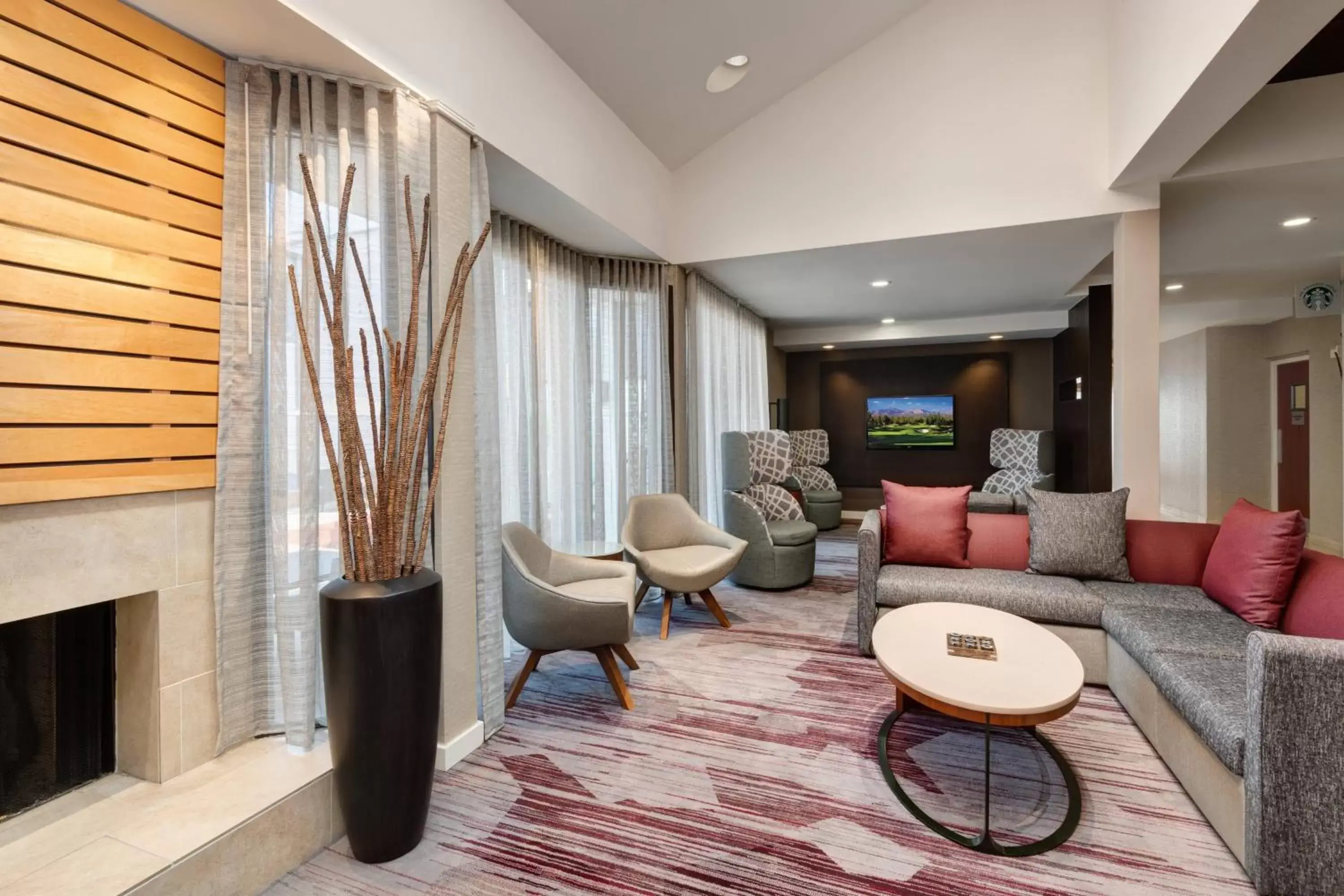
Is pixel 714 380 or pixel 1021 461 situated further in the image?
pixel 1021 461

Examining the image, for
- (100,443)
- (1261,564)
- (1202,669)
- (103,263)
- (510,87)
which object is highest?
(510,87)

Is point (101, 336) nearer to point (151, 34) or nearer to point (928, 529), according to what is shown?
point (151, 34)

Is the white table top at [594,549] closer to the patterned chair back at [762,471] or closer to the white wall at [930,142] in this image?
the patterned chair back at [762,471]

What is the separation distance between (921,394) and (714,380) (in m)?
3.93

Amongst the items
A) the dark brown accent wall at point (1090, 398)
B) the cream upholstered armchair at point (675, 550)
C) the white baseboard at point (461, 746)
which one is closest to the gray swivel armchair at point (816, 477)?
the dark brown accent wall at point (1090, 398)

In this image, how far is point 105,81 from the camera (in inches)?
66.4

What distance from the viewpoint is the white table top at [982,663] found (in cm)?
180

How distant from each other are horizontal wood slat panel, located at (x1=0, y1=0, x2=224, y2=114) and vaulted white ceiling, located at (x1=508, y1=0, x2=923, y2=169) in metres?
1.44

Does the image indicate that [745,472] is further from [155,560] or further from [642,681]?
[155,560]

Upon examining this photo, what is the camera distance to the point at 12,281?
1.51 metres

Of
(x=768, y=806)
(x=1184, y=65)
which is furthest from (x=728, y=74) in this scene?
(x=768, y=806)

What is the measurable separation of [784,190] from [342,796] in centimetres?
424

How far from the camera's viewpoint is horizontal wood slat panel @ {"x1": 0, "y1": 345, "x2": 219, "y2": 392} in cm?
153

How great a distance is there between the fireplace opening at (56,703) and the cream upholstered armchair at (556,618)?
1319 mm
